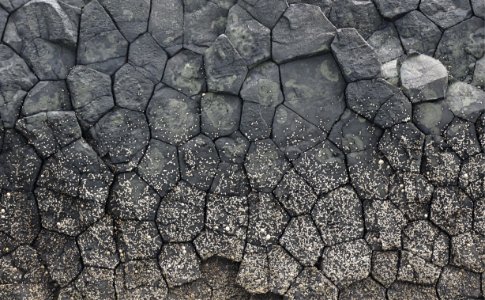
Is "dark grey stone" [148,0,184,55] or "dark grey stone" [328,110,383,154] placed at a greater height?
"dark grey stone" [148,0,184,55]

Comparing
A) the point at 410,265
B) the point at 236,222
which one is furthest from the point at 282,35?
the point at 410,265

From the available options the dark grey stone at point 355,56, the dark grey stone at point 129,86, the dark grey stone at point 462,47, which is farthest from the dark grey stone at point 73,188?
the dark grey stone at point 462,47

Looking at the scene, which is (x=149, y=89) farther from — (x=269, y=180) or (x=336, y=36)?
(x=336, y=36)

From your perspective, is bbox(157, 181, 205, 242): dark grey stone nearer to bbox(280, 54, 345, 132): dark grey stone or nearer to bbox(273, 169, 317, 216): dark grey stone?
bbox(273, 169, 317, 216): dark grey stone

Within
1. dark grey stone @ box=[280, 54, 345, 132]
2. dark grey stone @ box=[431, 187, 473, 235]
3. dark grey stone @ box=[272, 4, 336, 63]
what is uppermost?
dark grey stone @ box=[272, 4, 336, 63]

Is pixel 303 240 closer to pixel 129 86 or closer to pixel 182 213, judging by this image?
pixel 182 213

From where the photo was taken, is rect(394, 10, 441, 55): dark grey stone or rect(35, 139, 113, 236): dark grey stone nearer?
rect(35, 139, 113, 236): dark grey stone

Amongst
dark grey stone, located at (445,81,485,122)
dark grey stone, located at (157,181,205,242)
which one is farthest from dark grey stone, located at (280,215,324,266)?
dark grey stone, located at (445,81,485,122)
